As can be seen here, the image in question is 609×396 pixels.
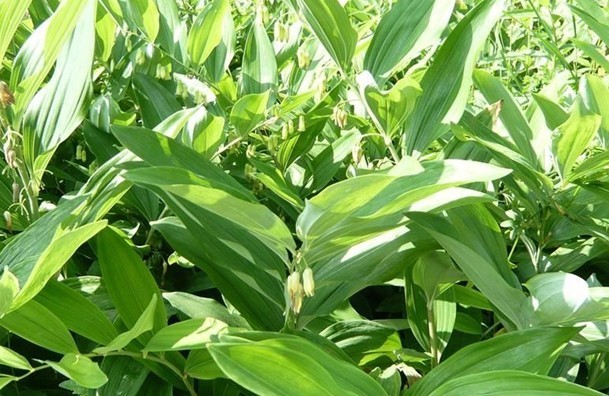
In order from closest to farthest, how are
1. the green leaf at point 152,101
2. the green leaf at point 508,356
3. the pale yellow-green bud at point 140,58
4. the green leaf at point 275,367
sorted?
1. the green leaf at point 275,367
2. the green leaf at point 508,356
3. the green leaf at point 152,101
4. the pale yellow-green bud at point 140,58

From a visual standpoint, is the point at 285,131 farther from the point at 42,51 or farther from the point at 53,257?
the point at 53,257

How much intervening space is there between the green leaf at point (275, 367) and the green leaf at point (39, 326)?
151 mm

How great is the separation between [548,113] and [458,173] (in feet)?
1.05

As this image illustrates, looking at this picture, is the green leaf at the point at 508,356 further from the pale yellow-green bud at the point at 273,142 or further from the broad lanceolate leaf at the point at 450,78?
the pale yellow-green bud at the point at 273,142

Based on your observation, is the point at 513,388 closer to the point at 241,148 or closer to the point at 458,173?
the point at 458,173

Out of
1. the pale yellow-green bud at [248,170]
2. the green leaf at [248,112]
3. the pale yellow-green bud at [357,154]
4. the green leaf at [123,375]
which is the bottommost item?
the green leaf at [123,375]

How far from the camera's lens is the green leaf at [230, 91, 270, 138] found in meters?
0.77

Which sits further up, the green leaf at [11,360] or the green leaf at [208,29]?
the green leaf at [208,29]

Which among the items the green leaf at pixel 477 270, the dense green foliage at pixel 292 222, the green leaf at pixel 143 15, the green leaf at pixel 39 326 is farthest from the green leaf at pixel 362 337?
the green leaf at pixel 143 15

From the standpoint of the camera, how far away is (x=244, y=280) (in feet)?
1.94

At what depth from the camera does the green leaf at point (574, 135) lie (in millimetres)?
651

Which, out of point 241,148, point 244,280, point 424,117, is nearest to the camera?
point 244,280

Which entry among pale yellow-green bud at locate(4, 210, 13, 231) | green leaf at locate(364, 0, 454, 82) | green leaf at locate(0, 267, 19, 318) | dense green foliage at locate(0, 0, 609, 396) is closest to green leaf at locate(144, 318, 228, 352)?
dense green foliage at locate(0, 0, 609, 396)

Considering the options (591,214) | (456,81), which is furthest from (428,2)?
(591,214)
